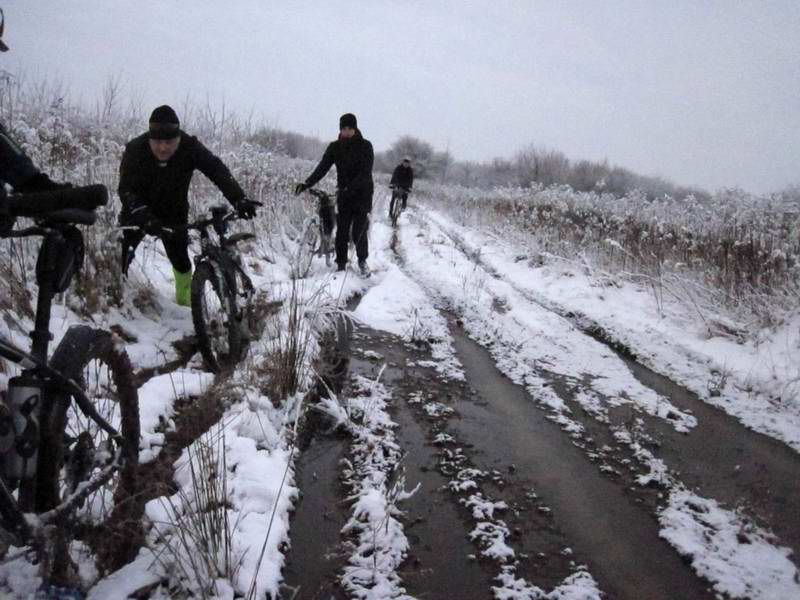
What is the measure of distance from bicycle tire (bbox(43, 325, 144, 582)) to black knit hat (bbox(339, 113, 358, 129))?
204 inches

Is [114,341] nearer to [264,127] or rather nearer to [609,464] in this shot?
[609,464]

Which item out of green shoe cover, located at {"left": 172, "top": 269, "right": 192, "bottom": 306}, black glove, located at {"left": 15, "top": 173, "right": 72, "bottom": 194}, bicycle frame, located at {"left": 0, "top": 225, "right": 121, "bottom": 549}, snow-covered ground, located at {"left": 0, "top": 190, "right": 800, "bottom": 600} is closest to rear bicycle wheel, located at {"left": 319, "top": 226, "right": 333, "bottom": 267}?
snow-covered ground, located at {"left": 0, "top": 190, "right": 800, "bottom": 600}

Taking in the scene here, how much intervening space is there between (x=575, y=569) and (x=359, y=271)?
567 centimetres

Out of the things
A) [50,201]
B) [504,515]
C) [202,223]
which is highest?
[50,201]

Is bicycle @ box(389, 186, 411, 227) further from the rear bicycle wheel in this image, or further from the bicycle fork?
the bicycle fork

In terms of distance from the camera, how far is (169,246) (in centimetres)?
414

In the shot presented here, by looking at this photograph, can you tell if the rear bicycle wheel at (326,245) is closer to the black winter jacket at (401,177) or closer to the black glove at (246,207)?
the black glove at (246,207)

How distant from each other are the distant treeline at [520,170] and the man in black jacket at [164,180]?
23.6 meters

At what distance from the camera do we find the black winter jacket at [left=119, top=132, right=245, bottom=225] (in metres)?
3.74

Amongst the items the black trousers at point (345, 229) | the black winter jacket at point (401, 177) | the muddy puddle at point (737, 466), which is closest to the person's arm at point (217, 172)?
the black trousers at point (345, 229)

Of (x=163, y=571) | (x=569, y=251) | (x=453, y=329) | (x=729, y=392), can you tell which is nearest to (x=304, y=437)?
(x=163, y=571)

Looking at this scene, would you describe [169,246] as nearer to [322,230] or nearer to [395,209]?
[322,230]

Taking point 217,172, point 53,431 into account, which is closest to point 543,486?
point 53,431

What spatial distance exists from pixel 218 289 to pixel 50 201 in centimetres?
222
